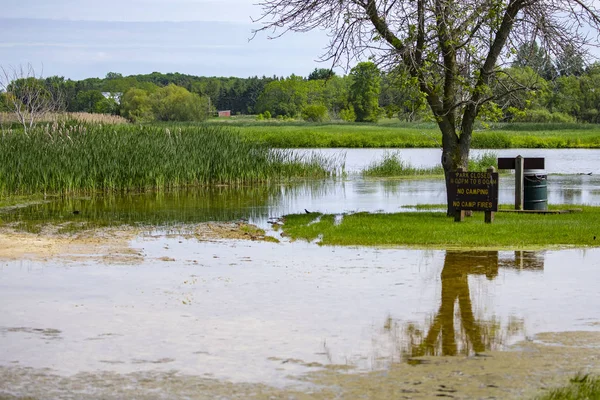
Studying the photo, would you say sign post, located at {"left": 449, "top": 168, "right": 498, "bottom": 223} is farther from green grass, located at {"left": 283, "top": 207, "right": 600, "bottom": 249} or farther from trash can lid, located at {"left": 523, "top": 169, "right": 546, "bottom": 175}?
trash can lid, located at {"left": 523, "top": 169, "right": 546, "bottom": 175}

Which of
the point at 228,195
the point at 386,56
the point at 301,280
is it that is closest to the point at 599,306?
the point at 301,280

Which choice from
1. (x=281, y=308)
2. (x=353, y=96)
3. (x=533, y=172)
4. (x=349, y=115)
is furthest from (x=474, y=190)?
(x=353, y=96)

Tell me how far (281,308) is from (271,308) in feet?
0.39

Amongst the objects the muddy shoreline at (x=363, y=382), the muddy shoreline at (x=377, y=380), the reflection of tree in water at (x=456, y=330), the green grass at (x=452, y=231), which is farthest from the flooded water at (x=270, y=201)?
the muddy shoreline at (x=363, y=382)

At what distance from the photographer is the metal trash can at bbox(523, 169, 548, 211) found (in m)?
20.2

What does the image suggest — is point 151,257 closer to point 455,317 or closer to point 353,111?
point 455,317

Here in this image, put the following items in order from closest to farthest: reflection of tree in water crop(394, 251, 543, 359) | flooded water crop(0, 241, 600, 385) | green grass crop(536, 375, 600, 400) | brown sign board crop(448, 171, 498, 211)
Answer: green grass crop(536, 375, 600, 400) < flooded water crop(0, 241, 600, 385) < reflection of tree in water crop(394, 251, 543, 359) < brown sign board crop(448, 171, 498, 211)

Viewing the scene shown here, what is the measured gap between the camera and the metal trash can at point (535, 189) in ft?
66.2

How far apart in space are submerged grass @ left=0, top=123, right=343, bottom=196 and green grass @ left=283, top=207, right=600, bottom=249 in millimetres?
9999

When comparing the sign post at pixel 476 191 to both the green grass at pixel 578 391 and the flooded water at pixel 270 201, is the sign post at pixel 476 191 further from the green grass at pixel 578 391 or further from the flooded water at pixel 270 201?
the green grass at pixel 578 391

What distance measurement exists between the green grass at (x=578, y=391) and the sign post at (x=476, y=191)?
1039 centimetres

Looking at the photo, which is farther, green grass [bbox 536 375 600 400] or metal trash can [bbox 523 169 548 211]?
metal trash can [bbox 523 169 548 211]

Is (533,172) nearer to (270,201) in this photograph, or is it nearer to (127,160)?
(270,201)

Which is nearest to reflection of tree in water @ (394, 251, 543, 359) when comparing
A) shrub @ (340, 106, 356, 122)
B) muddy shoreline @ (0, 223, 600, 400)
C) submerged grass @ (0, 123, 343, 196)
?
muddy shoreline @ (0, 223, 600, 400)
